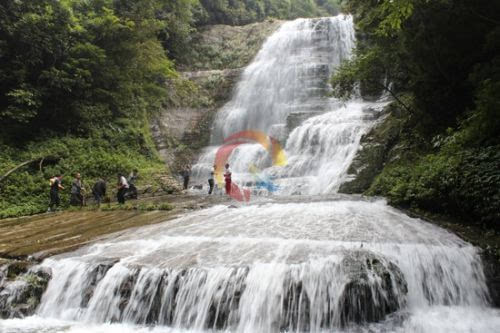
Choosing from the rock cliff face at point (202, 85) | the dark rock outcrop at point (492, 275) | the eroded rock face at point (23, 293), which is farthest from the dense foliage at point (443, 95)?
the rock cliff face at point (202, 85)

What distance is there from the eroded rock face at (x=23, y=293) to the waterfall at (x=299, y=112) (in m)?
9.63

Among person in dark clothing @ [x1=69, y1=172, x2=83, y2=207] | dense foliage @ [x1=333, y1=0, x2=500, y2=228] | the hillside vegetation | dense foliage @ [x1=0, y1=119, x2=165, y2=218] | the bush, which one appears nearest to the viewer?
the bush

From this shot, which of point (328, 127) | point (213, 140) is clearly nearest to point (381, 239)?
point (328, 127)

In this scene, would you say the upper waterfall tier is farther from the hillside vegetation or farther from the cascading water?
the cascading water

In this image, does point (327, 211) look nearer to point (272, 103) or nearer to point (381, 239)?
point (381, 239)

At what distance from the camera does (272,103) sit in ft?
80.7

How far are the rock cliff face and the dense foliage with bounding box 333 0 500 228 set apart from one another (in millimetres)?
12236

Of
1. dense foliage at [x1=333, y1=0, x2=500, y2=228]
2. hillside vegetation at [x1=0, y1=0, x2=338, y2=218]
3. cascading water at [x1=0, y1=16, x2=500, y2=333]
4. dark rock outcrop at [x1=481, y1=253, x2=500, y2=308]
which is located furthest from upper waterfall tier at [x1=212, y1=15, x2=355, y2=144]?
dark rock outcrop at [x1=481, y1=253, x2=500, y2=308]

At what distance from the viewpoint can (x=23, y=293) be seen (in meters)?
6.76

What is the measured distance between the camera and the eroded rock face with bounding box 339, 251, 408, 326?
5.57m

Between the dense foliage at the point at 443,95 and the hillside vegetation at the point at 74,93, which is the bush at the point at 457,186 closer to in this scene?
the dense foliage at the point at 443,95

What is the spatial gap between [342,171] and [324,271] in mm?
8764

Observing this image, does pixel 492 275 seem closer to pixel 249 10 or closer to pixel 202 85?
pixel 202 85

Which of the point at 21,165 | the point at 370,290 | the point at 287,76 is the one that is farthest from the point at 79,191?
the point at 287,76
